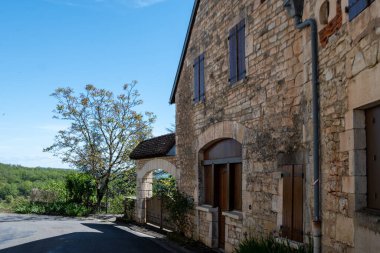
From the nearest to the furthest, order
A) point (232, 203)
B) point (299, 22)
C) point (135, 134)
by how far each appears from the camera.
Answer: point (299, 22) < point (232, 203) < point (135, 134)

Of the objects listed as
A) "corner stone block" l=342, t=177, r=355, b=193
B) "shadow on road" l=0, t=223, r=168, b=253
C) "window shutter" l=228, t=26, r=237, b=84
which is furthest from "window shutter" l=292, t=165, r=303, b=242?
"shadow on road" l=0, t=223, r=168, b=253

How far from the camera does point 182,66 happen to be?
1248 cm

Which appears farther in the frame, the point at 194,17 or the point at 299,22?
the point at 194,17

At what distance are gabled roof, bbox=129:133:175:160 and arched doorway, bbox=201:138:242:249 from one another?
2.57m

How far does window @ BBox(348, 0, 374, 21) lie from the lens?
4566 mm

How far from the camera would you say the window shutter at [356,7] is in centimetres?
462

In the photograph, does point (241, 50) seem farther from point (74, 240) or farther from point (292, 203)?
point (74, 240)

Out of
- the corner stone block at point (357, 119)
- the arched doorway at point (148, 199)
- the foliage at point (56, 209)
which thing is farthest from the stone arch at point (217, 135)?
the foliage at point (56, 209)

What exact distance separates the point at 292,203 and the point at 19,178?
57485mm

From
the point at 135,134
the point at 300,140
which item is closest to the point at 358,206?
the point at 300,140

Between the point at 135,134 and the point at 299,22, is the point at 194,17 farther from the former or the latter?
the point at 135,134

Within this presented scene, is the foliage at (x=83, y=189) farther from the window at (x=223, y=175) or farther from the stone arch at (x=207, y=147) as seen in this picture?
the window at (x=223, y=175)

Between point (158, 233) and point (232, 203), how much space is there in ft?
14.8

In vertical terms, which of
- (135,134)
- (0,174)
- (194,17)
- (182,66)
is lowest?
(0,174)
